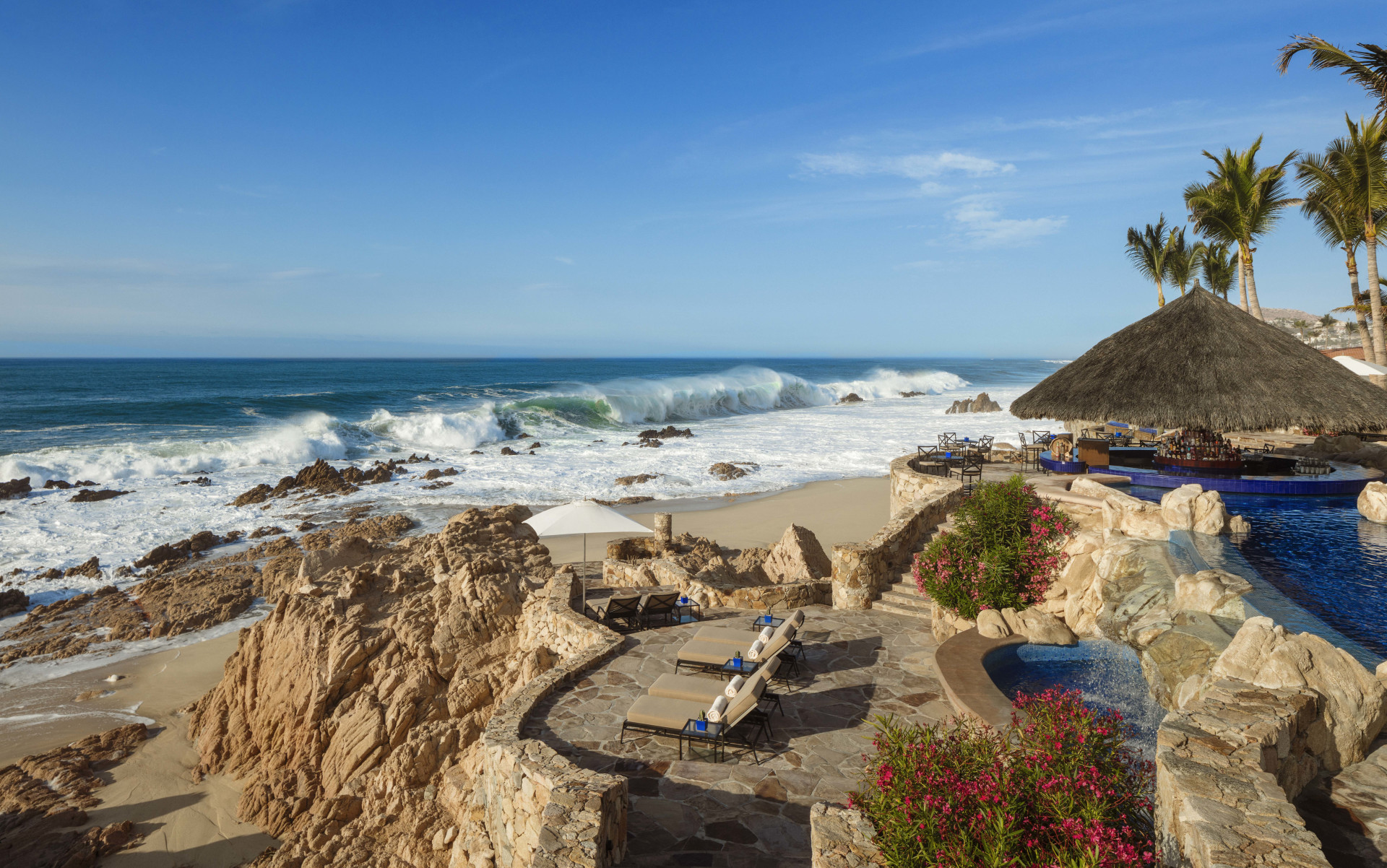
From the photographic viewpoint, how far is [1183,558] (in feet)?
29.3

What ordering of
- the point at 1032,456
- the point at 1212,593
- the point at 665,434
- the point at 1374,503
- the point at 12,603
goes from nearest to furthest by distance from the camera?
the point at 1212,593, the point at 1374,503, the point at 12,603, the point at 1032,456, the point at 665,434

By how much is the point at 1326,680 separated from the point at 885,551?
584 cm

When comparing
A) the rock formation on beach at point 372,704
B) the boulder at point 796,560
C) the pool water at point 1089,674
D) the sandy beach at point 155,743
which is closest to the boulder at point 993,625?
the pool water at point 1089,674

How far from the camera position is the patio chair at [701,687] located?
270 inches

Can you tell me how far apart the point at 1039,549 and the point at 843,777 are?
504 centimetres

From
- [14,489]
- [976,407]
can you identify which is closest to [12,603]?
[14,489]

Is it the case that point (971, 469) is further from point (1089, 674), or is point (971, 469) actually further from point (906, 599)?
point (1089, 674)

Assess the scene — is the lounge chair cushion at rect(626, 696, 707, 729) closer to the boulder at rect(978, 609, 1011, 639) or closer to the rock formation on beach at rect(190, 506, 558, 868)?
the rock formation on beach at rect(190, 506, 558, 868)

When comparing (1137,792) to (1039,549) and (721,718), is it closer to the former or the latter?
(721,718)

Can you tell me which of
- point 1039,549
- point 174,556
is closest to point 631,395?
point 174,556

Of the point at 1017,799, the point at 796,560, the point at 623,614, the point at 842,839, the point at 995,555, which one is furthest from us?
the point at 796,560

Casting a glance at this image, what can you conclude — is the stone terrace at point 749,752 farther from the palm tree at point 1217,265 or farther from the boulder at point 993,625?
the palm tree at point 1217,265

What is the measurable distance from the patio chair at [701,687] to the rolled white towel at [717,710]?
0.50 feet

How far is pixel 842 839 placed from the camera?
166 inches
